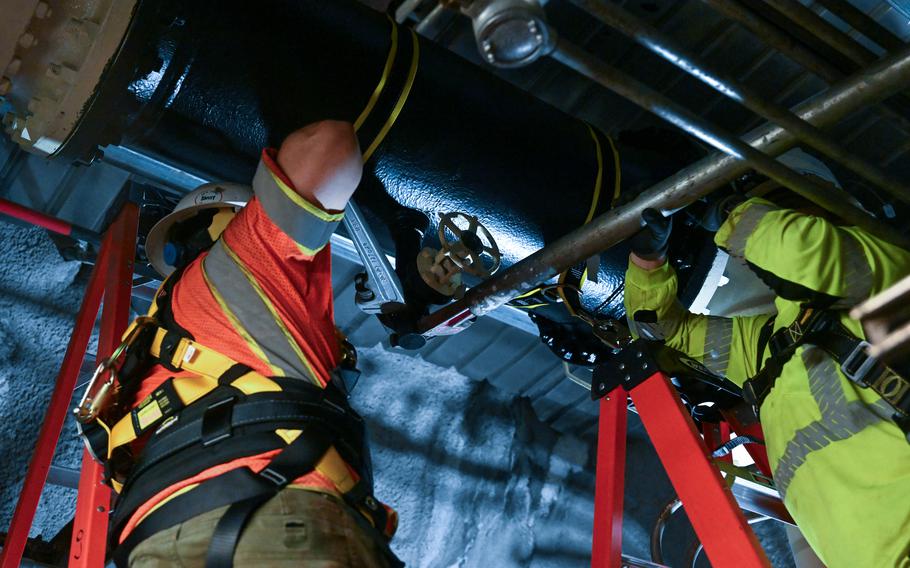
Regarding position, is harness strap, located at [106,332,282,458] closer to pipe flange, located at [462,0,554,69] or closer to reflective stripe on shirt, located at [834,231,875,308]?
pipe flange, located at [462,0,554,69]

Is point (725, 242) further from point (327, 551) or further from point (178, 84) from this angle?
point (178, 84)

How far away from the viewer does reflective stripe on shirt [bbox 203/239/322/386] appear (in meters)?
2.02

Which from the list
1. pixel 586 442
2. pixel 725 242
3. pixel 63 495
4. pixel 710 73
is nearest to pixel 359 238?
pixel 725 242

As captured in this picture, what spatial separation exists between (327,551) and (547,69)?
8.30 ft

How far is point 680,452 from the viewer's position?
2449 mm

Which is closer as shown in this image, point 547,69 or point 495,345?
point 547,69

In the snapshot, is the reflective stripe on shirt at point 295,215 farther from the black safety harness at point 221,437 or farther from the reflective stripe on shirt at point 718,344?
the reflective stripe on shirt at point 718,344

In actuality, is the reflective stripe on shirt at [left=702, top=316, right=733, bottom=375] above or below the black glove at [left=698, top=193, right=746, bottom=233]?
below

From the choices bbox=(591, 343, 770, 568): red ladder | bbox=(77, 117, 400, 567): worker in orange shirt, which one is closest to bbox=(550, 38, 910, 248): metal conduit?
bbox=(77, 117, 400, 567): worker in orange shirt

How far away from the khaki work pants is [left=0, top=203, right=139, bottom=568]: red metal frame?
0.55 metres

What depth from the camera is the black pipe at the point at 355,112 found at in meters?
2.34

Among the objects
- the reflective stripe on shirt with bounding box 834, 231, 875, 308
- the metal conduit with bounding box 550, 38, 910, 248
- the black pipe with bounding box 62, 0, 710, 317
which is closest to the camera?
the metal conduit with bounding box 550, 38, 910, 248

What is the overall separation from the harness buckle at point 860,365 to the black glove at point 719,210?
534 millimetres

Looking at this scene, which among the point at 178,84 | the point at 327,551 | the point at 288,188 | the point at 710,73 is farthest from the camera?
the point at 178,84
